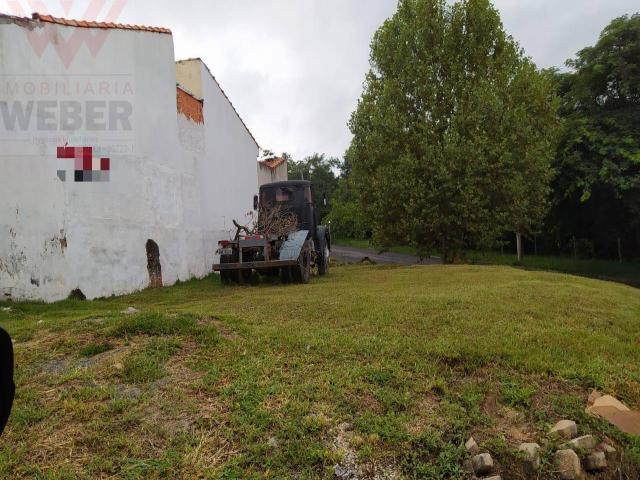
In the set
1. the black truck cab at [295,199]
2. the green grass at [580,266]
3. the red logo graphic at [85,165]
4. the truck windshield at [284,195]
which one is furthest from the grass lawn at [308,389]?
the green grass at [580,266]

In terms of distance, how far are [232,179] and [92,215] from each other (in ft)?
25.4

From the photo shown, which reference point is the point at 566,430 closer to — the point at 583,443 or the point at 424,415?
the point at 583,443

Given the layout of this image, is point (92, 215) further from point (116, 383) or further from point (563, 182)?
point (563, 182)

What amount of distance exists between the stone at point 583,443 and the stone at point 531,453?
0.80 ft

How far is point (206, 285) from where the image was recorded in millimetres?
11922

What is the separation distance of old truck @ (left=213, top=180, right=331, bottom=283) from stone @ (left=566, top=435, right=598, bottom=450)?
7.78 m

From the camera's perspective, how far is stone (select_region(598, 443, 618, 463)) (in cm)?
316

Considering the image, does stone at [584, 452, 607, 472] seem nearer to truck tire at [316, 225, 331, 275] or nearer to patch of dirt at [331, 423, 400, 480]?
patch of dirt at [331, 423, 400, 480]

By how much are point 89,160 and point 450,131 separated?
11621 millimetres

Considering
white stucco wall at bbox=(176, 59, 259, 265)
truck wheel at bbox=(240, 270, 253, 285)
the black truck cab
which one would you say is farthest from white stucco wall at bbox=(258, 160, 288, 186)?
truck wheel at bbox=(240, 270, 253, 285)

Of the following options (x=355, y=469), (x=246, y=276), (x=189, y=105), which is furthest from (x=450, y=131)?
(x=355, y=469)

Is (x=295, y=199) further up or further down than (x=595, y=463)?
further up

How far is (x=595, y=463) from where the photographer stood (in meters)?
3.06

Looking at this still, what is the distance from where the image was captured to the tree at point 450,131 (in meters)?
16.0
